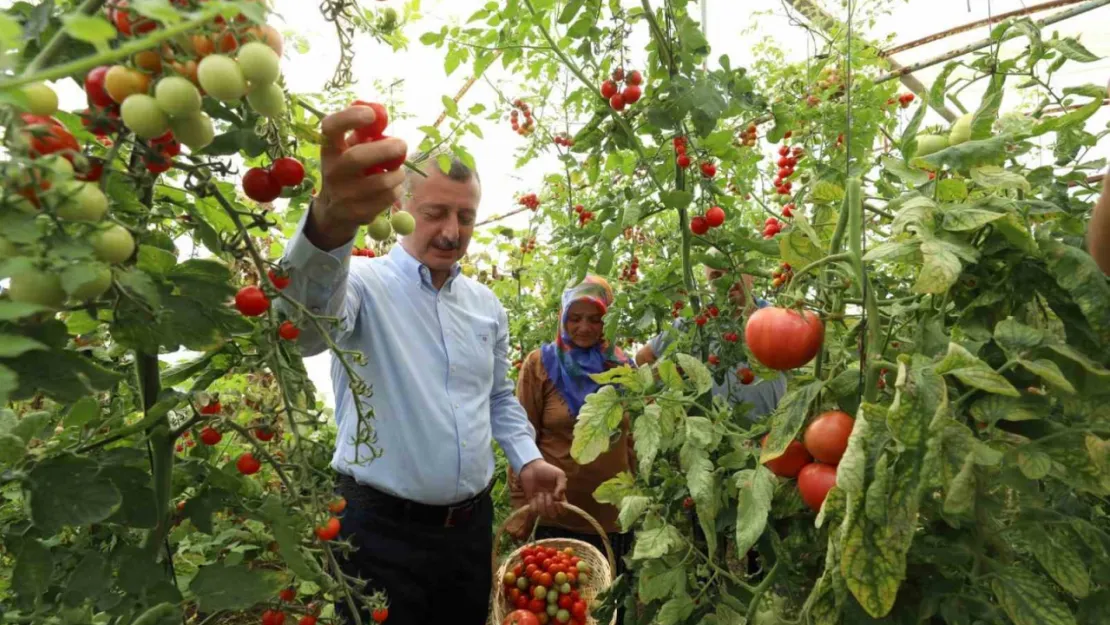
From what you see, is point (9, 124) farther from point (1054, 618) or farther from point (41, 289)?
point (1054, 618)

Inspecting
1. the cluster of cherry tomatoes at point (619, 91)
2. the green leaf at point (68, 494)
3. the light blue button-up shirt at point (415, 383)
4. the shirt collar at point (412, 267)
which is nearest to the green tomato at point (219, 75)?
the green leaf at point (68, 494)

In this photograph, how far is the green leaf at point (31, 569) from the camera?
0.68m

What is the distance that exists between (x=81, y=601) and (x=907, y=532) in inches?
32.4

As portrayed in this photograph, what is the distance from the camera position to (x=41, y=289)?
46 centimetres

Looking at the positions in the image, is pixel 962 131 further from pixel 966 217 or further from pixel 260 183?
pixel 260 183

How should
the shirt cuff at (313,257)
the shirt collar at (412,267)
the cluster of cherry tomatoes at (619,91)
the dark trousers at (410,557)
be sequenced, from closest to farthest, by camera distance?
the shirt cuff at (313,257), the cluster of cherry tomatoes at (619,91), the dark trousers at (410,557), the shirt collar at (412,267)

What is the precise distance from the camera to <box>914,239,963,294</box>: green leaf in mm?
732

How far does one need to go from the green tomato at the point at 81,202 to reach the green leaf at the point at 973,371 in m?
0.77

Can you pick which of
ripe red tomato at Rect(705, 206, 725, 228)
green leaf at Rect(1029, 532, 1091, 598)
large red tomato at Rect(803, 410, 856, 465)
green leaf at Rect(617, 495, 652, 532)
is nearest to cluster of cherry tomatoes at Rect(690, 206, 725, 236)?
ripe red tomato at Rect(705, 206, 725, 228)

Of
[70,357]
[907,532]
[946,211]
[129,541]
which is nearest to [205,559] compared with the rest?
[129,541]

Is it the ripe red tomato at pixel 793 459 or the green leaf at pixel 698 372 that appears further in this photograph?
the green leaf at pixel 698 372

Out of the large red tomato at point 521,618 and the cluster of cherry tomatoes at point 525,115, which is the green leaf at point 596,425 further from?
the cluster of cherry tomatoes at point 525,115

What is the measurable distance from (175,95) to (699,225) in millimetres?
1226

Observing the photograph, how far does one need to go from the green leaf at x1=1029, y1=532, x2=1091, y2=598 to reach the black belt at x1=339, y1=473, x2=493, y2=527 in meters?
1.38
